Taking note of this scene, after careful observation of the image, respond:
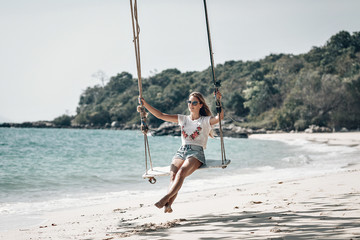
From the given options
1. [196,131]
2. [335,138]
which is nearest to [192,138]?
[196,131]

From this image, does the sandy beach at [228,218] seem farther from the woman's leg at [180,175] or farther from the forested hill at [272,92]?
the forested hill at [272,92]

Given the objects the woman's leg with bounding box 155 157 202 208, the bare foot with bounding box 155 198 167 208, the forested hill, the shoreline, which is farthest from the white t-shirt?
the forested hill

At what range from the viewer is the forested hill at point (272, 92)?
115ft

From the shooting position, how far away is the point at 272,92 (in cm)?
4459

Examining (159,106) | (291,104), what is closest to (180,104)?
(159,106)

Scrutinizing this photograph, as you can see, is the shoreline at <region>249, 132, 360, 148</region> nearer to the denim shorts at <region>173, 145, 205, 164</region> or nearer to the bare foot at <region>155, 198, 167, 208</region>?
the denim shorts at <region>173, 145, 205, 164</region>

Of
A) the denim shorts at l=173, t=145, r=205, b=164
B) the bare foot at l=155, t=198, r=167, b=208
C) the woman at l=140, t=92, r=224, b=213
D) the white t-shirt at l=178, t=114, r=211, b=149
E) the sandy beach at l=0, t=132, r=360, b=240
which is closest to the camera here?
the sandy beach at l=0, t=132, r=360, b=240

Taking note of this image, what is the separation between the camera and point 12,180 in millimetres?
9969

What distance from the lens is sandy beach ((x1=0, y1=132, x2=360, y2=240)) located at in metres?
3.58

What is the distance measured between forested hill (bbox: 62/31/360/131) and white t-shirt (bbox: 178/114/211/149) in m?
20.2

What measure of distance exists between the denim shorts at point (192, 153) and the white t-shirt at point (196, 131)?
0.06 metres

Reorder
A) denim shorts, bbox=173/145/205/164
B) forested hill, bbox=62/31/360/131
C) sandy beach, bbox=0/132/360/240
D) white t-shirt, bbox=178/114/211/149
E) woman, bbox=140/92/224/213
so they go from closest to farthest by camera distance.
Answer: sandy beach, bbox=0/132/360/240
woman, bbox=140/92/224/213
denim shorts, bbox=173/145/205/164
white t-shirt, bbox=178/114/211/149
forested hill, bbox=62/31/360/131

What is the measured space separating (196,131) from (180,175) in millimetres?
670

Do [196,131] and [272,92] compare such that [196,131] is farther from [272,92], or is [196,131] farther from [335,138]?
[272,92]
